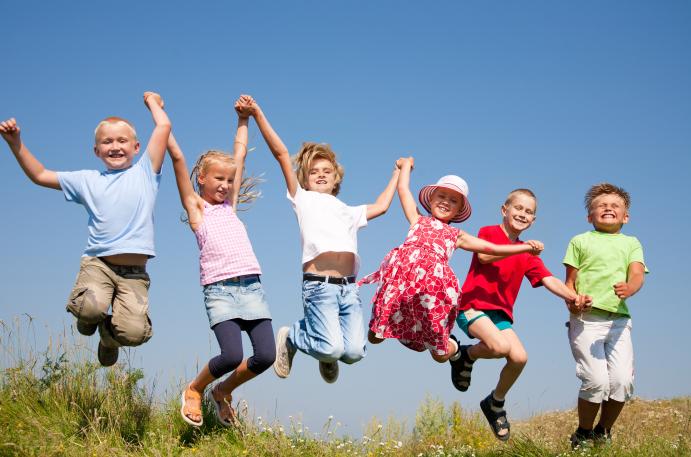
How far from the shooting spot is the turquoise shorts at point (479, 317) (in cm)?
769

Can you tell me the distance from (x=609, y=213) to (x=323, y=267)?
3.42 m

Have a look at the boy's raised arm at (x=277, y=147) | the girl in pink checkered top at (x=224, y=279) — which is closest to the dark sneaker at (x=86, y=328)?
the girl in pink checkered top at (x=224, y=279)

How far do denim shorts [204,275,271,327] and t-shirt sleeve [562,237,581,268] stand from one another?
3.47 meters

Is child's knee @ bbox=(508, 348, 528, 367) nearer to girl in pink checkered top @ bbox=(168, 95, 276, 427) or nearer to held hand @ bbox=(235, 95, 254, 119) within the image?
girl in pink checkered top @ bbox=(168, 95, 276, 427)

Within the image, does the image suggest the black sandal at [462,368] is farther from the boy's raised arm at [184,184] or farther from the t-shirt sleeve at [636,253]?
the boy's raised arm at [184,184]

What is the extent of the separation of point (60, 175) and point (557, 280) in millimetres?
5322

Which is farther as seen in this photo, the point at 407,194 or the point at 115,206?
the point at 407,194

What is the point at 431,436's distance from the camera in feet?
31.4

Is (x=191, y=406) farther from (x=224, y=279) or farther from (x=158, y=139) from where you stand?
(x=158, y=139)

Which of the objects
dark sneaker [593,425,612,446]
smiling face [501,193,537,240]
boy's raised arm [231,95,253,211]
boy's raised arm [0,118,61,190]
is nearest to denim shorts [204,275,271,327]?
boy's raised arm [231,95,253,211]

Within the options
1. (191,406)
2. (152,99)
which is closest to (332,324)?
(191,406)

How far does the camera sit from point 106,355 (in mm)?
7332

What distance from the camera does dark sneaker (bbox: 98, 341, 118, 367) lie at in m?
7.29

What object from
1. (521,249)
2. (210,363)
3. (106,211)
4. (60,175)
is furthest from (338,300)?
(60,175)
